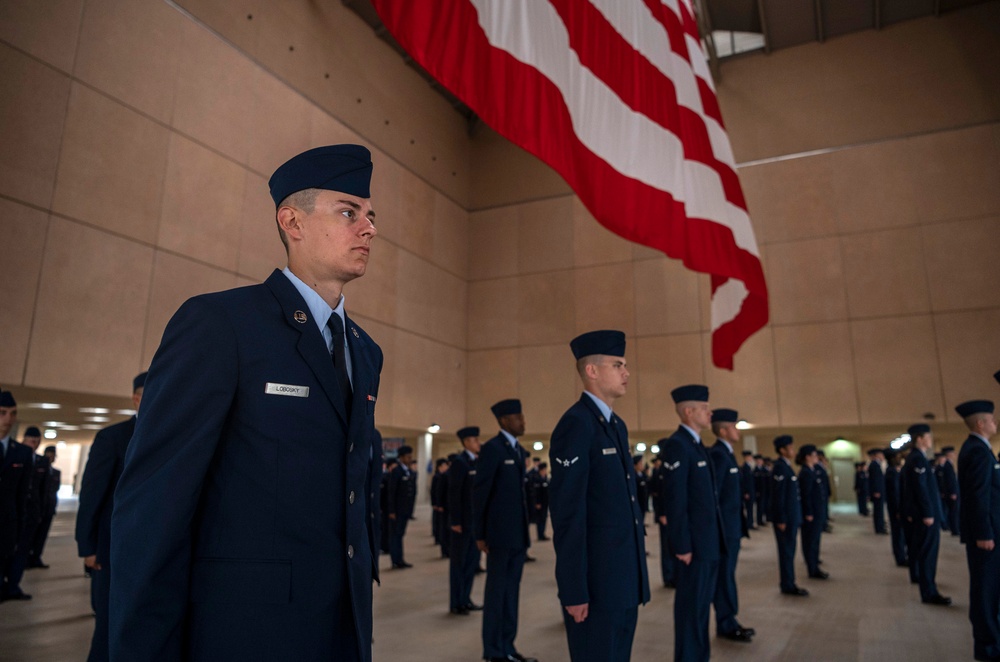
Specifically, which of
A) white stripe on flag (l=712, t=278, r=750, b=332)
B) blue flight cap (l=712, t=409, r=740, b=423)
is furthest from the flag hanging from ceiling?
blue flight cap (l=712, t=409, r=740, b=423)

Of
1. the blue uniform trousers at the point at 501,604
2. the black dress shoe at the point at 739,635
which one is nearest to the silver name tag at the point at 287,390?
the blue uniform trousers at the point at 501,604

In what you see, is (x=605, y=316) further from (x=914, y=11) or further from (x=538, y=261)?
(x=914, y=11)

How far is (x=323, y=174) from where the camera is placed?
1309 mm

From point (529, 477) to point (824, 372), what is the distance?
6609 mm

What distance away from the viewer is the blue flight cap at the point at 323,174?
131cm

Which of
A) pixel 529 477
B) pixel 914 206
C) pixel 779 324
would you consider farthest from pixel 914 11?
pixel 529 477

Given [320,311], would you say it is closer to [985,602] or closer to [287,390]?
[287,390]

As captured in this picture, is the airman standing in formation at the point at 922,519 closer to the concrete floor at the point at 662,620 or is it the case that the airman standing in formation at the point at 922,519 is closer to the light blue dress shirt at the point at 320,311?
the concrete floor at the point at 662,620

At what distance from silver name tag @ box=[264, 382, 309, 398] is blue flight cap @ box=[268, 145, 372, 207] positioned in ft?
1.39

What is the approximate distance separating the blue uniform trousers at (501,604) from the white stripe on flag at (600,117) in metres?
2.70

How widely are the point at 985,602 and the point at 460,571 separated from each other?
369 cm

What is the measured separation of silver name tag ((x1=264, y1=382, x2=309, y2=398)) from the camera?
3.68 ft

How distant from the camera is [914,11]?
13758 mm

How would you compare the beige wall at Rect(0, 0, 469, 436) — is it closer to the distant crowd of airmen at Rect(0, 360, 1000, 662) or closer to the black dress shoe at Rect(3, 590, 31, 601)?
the distant crowd of airmen at Rect(0, 360, 1000, 662)
